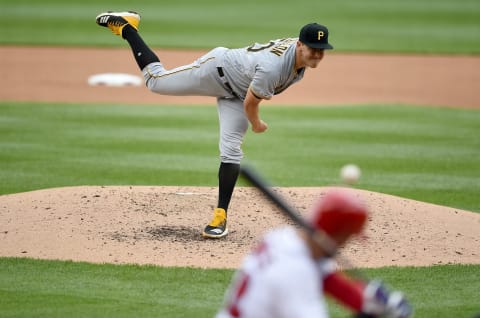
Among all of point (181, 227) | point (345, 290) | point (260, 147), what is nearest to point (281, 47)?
point (181, 227)

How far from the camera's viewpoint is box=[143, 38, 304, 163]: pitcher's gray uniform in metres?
8.19

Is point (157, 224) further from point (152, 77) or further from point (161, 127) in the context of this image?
point (161, 127)

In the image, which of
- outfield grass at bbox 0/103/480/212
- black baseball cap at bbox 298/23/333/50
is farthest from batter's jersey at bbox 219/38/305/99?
outfield grass at bbox 0/103/480/212

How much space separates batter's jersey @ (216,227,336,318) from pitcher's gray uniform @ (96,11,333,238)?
3885 mm

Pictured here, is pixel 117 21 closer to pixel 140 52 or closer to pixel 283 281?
pixel 140 52

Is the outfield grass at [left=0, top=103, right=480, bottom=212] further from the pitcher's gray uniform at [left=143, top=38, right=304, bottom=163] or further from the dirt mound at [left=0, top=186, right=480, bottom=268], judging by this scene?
the pitcher's gray uniform at [left=143, top=38, right=304, bottom=163]

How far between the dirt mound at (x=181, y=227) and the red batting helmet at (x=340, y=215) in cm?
369

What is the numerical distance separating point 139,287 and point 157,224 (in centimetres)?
188

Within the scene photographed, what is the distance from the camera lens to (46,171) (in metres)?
12.1

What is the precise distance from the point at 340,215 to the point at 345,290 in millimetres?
412

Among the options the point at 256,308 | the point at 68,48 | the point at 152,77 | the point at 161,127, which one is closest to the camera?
the point at 256,308

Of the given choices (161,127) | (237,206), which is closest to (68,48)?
(161,127)

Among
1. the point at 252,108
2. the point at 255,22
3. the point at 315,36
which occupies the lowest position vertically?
the point at 255,22

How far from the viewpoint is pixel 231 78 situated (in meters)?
8.46
